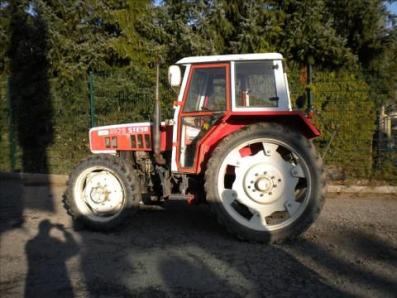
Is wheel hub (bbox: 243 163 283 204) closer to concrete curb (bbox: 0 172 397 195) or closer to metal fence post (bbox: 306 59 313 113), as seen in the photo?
concrete curb (bbox: 0 172 397 195)

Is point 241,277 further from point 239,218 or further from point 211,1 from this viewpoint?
point 211,1

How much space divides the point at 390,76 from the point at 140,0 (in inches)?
250

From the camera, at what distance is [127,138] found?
6.38 metres

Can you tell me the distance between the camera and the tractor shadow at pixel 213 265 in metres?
4.18

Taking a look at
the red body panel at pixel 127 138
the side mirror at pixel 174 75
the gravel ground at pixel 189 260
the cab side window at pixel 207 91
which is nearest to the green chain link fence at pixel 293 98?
the gravel ground at pixel 189 260

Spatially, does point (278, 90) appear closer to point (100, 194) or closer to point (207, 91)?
point (207, 91)

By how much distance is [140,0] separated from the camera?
40.0 ft

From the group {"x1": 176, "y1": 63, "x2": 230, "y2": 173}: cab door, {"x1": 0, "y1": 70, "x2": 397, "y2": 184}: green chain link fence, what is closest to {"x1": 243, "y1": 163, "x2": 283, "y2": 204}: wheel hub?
{"x1": 176, "y1": 63, "x2": 230, "y2": 173}: cab door

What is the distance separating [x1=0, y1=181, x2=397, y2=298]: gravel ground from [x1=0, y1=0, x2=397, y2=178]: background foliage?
326 cm

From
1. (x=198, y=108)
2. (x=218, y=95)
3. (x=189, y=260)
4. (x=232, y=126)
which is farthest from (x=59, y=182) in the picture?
(x=189, y=260)

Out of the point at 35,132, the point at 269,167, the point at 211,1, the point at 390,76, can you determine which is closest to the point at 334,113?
the point at 390,76

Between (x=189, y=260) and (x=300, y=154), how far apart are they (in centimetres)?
174

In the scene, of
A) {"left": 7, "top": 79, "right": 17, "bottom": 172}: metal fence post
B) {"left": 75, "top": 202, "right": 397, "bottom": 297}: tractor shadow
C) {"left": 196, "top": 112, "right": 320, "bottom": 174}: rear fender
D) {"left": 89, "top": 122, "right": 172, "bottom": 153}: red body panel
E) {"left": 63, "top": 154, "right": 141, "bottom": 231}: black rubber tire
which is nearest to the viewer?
{"left": 75, "top": 202, "right": 397, "bottom": 297}: tractor shadow

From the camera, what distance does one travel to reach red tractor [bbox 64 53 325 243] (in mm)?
5488
